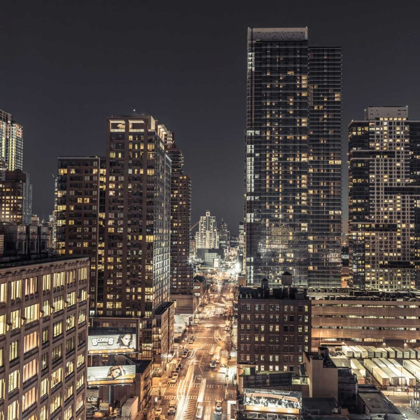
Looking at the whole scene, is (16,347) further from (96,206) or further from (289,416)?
(96,206)

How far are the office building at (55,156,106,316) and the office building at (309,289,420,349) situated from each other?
78159mm

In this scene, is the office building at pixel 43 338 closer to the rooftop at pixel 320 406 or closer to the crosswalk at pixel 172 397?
the rooftop at pixel 320 406

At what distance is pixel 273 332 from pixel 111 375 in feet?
139

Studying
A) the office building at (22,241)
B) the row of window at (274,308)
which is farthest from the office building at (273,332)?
the office building at (22,241)

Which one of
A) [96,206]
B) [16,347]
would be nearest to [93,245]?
[96,206]

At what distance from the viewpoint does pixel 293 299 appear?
116 m

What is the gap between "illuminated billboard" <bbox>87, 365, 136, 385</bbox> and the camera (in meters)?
88.6

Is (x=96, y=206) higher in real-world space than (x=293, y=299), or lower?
higher

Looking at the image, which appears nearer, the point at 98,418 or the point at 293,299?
the point at 98,418

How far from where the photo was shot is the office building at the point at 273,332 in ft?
367

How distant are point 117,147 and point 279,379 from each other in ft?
304

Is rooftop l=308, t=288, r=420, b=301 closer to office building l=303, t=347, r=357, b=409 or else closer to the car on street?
the car on street

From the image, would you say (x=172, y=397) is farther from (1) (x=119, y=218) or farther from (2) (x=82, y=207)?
(2) (x=82, y=207)

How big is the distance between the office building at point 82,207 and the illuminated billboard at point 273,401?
85.4 m
